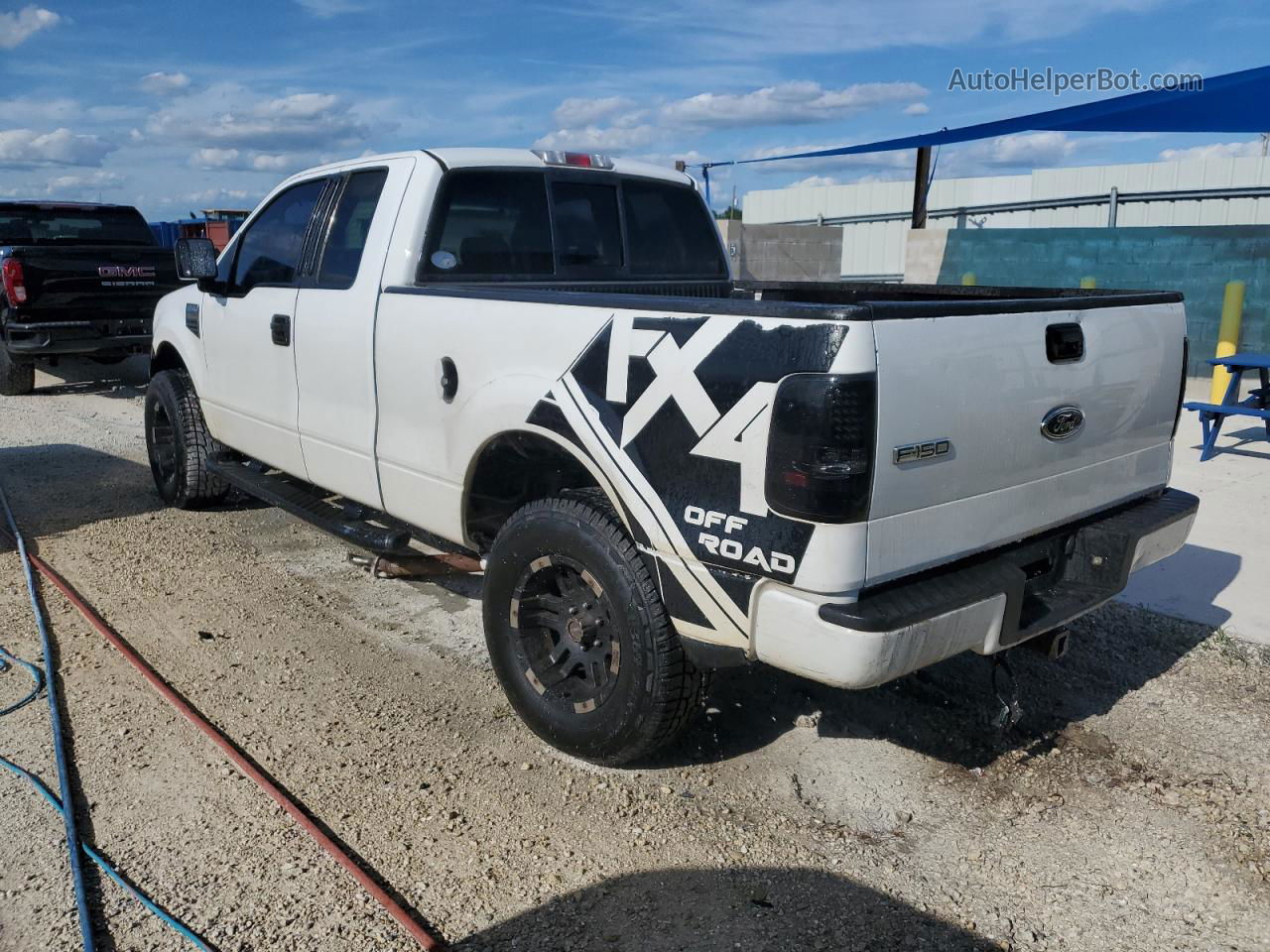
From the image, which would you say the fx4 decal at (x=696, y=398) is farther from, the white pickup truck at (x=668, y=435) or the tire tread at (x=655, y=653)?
the tire tread at (x=655, y=653)

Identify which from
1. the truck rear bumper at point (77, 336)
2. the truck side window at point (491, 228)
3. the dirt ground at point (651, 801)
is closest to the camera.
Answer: the dirt ground at point (651, 801)

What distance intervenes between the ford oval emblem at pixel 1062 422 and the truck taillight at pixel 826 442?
76cm

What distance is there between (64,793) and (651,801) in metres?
1.80

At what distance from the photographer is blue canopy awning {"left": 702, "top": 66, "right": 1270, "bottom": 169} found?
31.4 feet

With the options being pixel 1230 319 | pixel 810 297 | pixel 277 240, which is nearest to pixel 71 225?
pixel 277 240

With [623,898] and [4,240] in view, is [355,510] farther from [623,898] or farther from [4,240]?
[4,240]

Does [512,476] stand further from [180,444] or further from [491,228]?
[180,444]

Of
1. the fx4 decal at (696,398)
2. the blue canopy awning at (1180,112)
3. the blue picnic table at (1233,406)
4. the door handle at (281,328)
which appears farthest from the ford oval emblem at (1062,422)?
the blue canopy awning at (1180,112)

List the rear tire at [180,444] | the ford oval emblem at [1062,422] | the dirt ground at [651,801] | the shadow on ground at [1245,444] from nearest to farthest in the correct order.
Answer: the dirt ground at [651,801]
the ford oval emblem at [1062,422]
the rear tire at [180,444]
the shadow on ground at [1245,444]

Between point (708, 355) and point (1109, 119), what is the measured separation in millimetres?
9712

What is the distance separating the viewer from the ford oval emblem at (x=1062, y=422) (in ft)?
9.80

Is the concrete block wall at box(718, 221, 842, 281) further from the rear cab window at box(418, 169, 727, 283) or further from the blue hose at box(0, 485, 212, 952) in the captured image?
the blue hose at box(0, 485, 212, 952)

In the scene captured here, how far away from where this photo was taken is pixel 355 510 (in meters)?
4.71

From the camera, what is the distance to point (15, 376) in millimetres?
11875
